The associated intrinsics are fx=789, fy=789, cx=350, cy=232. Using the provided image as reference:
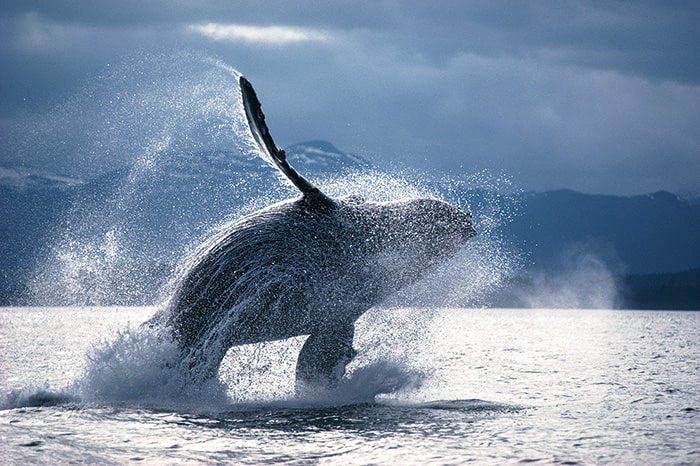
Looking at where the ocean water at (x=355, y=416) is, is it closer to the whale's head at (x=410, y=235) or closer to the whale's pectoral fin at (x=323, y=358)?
the whale's pectoral fin at (x=323, y=358)

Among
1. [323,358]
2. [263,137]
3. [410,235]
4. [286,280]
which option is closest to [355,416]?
[323,358]

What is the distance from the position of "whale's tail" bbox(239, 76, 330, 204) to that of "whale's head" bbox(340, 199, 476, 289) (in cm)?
118

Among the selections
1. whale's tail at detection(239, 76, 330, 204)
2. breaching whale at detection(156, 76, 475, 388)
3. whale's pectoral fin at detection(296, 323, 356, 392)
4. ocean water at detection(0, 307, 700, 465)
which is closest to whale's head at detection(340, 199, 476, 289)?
breaching whale at detection(156, 76, 475, 388)

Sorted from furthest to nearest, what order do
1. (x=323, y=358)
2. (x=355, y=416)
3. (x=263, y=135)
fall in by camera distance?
1. (x=323, y=358)
2. (x=263, y=135)
3. (x=355, y=416)

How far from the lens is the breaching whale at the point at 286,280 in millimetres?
10594

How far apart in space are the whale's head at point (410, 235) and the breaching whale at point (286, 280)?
0.08ft

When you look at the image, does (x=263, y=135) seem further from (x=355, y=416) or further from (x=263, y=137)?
(x=355, y=416)

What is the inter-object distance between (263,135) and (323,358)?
10.6ft

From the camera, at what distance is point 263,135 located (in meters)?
10.5

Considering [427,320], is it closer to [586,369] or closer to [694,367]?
[586,369]

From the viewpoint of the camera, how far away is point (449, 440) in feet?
26.3

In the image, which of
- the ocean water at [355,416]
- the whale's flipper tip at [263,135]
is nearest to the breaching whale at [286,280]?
the whale's flipper tip at [263,135]

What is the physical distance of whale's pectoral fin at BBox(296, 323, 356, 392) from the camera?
438 inches

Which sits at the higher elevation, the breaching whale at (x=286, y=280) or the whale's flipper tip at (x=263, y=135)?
the whale's flipper tip at (x=263, y=135)
